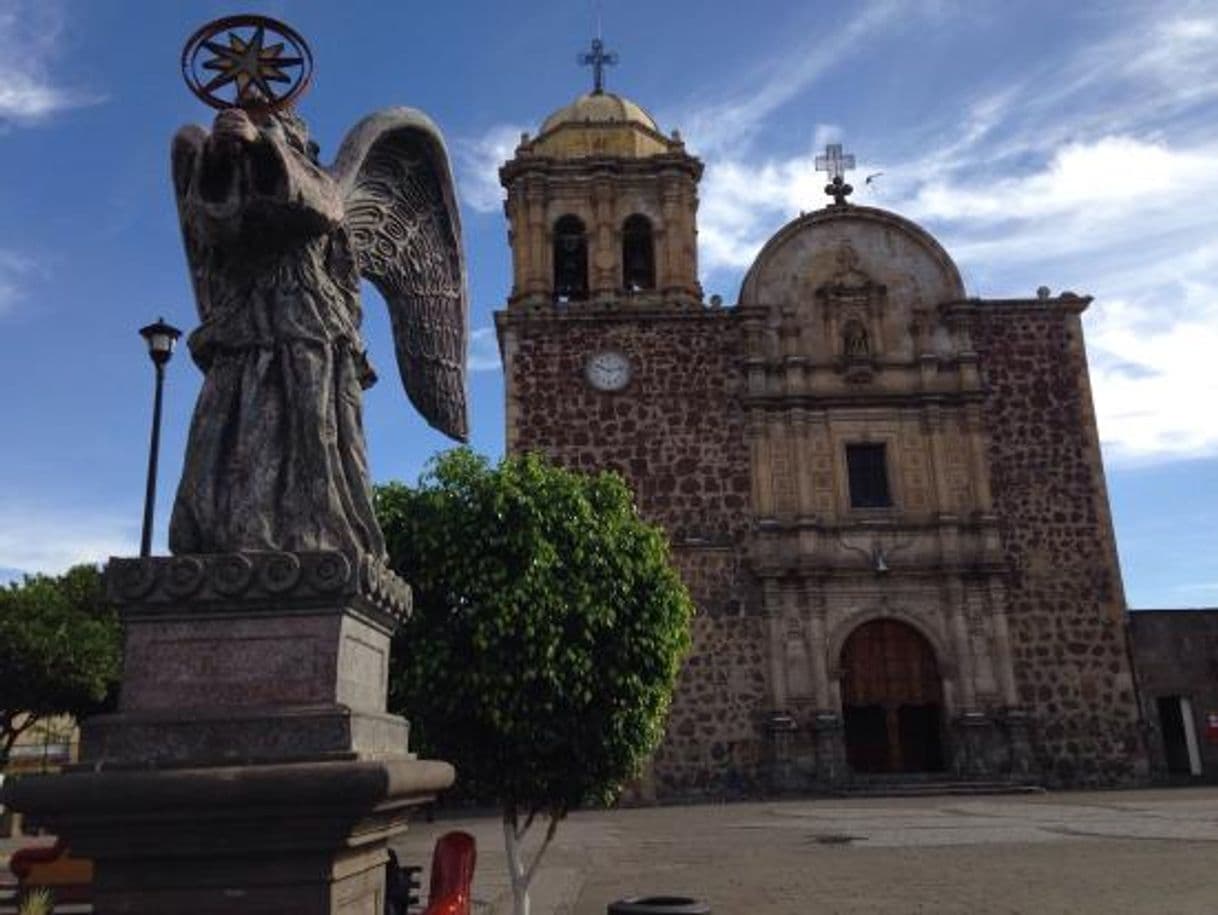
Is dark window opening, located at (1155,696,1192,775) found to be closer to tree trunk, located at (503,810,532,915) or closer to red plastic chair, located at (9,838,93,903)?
tree trunk, located at (503,810,532,915)

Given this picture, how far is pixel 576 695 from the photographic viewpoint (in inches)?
311

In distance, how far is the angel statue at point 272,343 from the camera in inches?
137

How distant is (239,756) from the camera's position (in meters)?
3.05

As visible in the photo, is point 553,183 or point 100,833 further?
point 553,183

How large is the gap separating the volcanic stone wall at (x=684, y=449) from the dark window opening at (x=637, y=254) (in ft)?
4.70

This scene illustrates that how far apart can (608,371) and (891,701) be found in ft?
27.5

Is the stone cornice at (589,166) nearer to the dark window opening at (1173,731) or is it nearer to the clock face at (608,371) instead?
the clock face at (608,371)

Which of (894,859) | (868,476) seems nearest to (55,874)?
(894,859)

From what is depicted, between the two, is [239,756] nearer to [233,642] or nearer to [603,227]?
[233,642]

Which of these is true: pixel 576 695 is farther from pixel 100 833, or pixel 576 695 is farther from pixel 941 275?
pixel 941 275

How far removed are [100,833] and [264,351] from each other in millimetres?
1577

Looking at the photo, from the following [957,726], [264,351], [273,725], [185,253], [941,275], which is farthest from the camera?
[941,275]

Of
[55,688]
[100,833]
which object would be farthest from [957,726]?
[100,833]

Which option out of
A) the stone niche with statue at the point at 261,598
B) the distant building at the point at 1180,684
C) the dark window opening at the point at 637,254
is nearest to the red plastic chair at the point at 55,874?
the stone niche with statue at the point at 261,598
